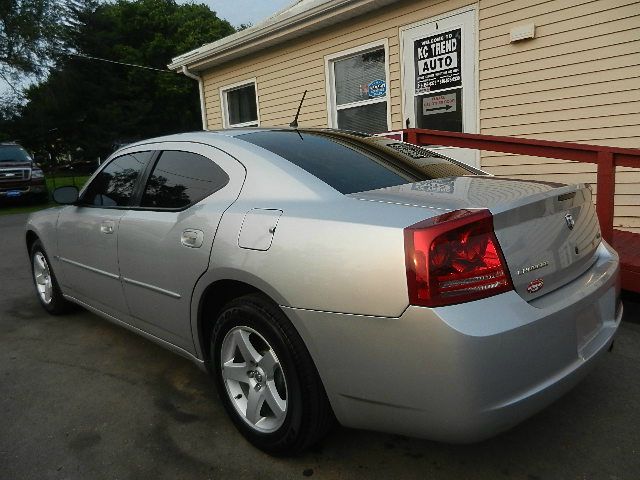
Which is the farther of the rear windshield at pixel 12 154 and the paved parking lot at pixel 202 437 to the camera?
the rear windshield at pixel 12 154

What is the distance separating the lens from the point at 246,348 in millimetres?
2283

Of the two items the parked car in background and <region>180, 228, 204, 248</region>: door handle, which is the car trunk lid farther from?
the parked car in background

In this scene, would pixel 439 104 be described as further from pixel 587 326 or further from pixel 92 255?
pixel 587 326

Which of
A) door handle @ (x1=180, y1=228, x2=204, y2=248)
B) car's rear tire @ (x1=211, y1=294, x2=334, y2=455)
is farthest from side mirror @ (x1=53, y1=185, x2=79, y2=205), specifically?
car's rear tire @ (x1=211, y1=294, x2=334, y2=455)

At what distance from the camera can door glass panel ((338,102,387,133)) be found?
7543 mm

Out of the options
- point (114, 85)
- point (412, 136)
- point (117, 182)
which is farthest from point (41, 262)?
point (114, 85)

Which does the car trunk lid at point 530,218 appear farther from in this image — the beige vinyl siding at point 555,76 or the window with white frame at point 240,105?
the window with white frame at point 240,105

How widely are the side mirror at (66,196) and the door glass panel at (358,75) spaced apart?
4.84 m

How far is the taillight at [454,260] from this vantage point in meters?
1.72

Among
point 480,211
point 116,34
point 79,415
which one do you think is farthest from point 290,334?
point 116,34

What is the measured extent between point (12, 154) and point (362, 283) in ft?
50.7

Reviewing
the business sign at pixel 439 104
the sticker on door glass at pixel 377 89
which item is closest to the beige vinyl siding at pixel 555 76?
the sticker on door glass at pixel 377 89

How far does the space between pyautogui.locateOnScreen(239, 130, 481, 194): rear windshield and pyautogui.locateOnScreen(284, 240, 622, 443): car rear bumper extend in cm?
66

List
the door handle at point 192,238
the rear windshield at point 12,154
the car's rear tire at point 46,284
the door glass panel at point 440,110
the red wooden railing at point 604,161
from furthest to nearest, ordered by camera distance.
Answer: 1. the rear windshield at point 12,154
2. the door glass panel at point 440,110
3. the car's rear tire at point 46,284
4. the red wooden railing at point 604,161
5. the door handle at point 192,238
